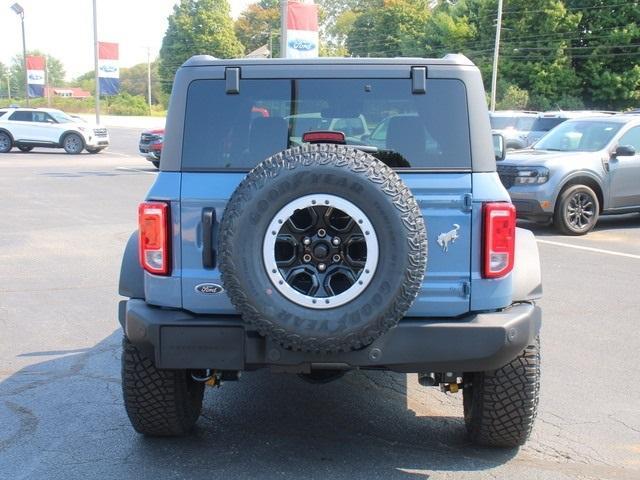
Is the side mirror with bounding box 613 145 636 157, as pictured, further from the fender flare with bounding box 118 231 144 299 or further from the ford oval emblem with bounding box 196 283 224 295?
the ford oval emblem with bounding box 196 283 224 295

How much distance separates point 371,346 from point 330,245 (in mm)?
506

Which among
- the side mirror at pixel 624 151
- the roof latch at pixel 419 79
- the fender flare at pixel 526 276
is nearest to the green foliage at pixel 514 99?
the side mirror at pixel 624 151

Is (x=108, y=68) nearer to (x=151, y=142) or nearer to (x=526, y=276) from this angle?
(x=151, y=142)

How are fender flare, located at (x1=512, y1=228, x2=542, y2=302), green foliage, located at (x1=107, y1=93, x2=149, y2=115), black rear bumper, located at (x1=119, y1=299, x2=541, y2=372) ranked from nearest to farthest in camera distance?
black rear bumper, located at (x1=119, y1=299, x2=541, y2=372) < fender flare, located at (x1=512, y1=228, x2=542, y2=302) < green foliage, located at (x1=107, y1=93, x2=149, y2=115)

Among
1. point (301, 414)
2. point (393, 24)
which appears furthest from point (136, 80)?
point (301, 414)

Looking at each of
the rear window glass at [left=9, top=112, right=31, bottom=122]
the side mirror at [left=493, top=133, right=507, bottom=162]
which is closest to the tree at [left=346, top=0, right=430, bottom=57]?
the rear window glass at [left=9, top=112, right=31, bottom=122]

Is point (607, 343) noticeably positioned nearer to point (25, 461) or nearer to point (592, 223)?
point (25, 461)

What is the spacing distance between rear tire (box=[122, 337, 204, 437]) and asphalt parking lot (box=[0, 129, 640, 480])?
5.6 inches

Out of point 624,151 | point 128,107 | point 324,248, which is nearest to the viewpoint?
point 324,248

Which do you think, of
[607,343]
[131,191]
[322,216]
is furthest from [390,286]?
[131,191]

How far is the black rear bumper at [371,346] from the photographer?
3695 millimetres

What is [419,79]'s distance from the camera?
4.04 m

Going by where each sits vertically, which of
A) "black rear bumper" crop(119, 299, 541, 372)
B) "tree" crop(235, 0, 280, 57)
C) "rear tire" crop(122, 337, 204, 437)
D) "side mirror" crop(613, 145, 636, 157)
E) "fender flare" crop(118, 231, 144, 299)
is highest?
"tree" crop(235, 0, 280, 57)

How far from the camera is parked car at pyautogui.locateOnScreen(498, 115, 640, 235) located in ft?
39.3
